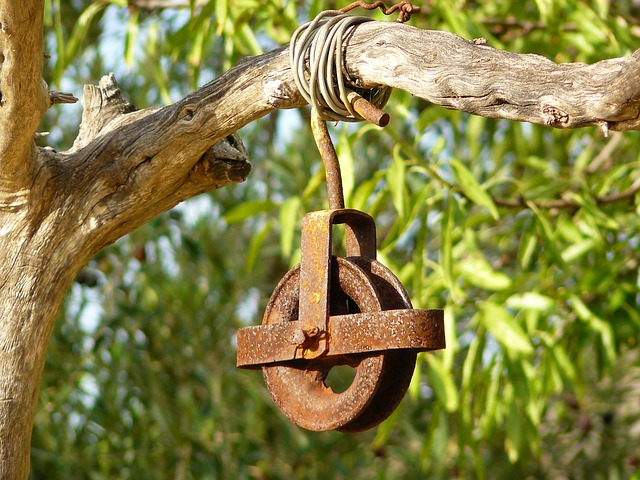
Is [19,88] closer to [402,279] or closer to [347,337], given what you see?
[347,337]

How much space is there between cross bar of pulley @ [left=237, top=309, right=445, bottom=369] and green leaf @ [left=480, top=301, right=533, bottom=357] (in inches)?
50.7

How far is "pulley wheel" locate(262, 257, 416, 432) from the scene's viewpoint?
1.20 metres

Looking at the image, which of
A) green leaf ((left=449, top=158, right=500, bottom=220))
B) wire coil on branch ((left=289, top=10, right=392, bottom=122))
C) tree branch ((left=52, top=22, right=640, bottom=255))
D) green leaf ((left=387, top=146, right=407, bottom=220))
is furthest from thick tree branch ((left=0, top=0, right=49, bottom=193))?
green leaf ((left=449, top=158, right=500, bottom=220))

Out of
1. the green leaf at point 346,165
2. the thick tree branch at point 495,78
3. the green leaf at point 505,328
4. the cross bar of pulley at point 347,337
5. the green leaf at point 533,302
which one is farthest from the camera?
the green leaf at point 533,302

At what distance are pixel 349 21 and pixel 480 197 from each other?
1190 mm

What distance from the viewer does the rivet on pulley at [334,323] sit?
1.18 meters

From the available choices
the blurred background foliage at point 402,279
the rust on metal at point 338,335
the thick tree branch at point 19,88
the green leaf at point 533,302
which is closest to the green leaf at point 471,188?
the blurred background foliage at point 402,279

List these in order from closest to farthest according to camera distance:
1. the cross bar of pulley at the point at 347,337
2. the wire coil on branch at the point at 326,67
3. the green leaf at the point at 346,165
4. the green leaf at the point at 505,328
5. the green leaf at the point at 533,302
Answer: the cross bar of pulley at the point at 347,337 < the wire coil on branch at the point at 326,67 < the green leaf at the point at 346,165 < the green leaf at the point at 505,328 < the green leaf at the point at 533,302

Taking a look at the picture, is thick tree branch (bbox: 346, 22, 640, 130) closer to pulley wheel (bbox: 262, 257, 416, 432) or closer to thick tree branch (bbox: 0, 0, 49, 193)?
pulley wheel (bbox: 262, 257, 416, 432)

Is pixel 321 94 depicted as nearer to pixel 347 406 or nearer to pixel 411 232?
pixel 347 406

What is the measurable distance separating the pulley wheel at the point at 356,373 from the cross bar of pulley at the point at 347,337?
2cm

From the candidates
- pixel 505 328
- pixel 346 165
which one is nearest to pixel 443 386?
pixel 505 328

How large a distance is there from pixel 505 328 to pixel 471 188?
0.38 m

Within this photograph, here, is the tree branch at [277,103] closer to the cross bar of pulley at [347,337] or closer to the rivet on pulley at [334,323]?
the rivet on pulley at [334,323]
